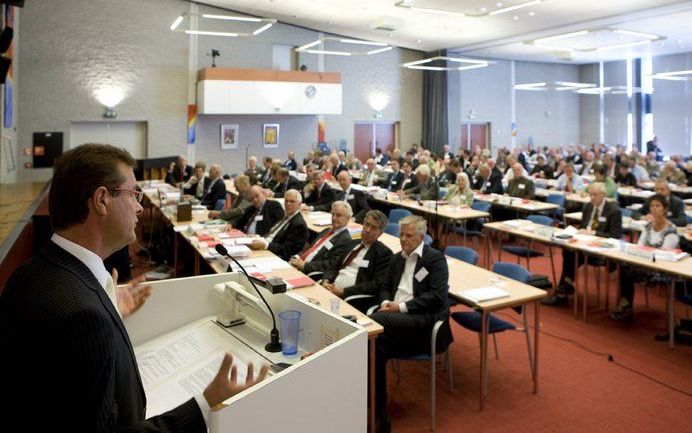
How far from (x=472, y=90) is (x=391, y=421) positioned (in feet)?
60.5

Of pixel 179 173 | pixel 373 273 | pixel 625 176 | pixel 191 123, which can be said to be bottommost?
pixel 373 273

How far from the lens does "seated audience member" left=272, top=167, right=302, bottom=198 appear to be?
9479 millimetres

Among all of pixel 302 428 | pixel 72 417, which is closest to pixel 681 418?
pixel 302 428

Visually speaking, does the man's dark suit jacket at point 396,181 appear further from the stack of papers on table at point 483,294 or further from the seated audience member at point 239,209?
the stack of papers on table at point 483,294

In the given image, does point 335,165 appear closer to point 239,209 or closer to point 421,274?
point 239,209

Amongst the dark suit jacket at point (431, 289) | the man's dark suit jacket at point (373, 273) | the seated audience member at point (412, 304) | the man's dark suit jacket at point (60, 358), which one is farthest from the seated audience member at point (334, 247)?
the man's dark suit jacket at point (60, 358)

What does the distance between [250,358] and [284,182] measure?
24.6ft

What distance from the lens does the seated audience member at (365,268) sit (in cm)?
432

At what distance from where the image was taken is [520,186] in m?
9.42

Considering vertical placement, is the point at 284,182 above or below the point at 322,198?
above

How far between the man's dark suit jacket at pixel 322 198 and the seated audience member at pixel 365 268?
3.83 m

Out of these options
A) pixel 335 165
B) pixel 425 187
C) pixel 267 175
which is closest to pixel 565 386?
pixel 425 187

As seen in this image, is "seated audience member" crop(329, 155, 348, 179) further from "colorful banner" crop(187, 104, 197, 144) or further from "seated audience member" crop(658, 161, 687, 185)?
"seated audience member" crop(658, 161, 687, 185)

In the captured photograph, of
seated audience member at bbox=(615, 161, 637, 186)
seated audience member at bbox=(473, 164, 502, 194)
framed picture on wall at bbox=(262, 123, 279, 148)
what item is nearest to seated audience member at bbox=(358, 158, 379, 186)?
seated audience member at bbox=(473, 164, 502, 194)
